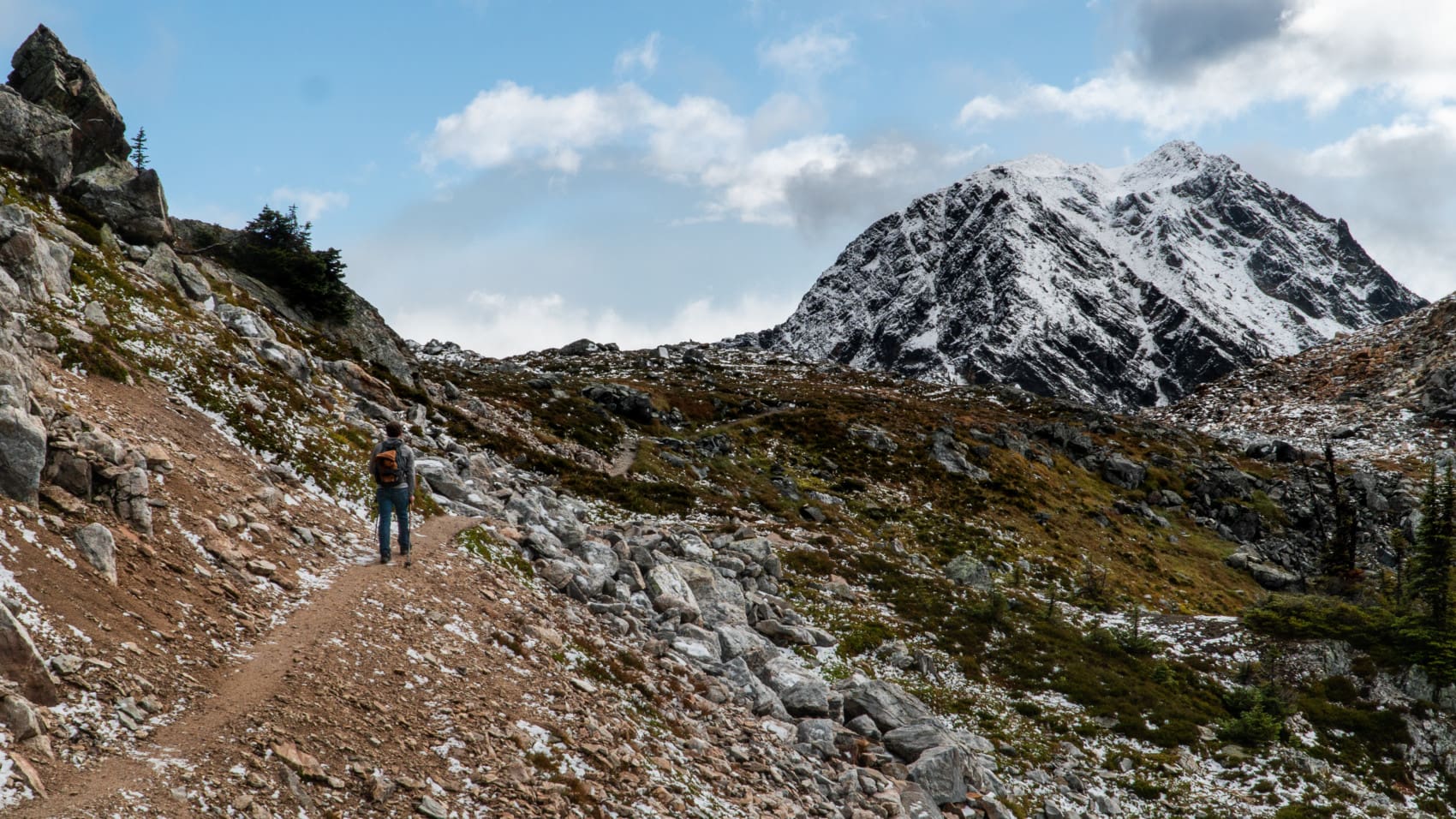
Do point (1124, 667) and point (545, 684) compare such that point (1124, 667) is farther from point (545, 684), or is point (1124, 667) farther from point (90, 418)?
point (90, 418)

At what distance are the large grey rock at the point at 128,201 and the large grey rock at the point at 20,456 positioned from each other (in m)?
22.6

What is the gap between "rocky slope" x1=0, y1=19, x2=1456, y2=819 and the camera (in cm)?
874

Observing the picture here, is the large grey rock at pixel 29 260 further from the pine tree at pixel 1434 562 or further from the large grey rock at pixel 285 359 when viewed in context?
the pine tree at pixel 1434 562

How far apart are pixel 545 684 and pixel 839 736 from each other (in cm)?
697

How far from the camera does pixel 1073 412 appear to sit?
126 metres

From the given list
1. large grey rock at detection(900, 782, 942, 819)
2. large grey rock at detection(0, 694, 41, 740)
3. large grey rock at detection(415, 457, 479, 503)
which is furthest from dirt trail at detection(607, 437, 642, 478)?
large grey rock at detection(0, 694, 41, 740)

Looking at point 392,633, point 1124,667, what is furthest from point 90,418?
point 1124,667

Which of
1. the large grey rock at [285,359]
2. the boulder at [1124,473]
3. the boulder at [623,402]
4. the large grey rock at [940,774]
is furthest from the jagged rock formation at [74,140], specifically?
the boulder at [1124,473]

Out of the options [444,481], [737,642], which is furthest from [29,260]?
[737,642]

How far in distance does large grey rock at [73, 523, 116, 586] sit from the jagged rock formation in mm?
25998

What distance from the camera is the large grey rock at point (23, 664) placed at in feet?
24.1

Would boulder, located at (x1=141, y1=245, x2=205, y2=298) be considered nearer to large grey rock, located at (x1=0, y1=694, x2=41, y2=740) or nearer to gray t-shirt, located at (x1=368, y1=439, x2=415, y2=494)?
gray t-shirt, located at (x1=368, y1=439, x2=415, y2=494)

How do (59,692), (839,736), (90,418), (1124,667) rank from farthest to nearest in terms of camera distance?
1. (1124,667)
2. (839,736)
3. (90,418)
4. (59,692)

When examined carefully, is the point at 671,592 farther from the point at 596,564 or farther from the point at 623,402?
the point at 623,402
